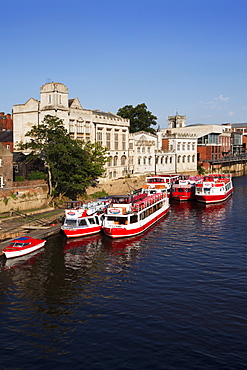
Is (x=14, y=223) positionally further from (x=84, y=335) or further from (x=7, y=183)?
(x=84, y=335)

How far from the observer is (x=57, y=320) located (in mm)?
28172

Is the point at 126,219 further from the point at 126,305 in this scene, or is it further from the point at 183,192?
the point at 183,192

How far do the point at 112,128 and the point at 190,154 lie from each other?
51275mm

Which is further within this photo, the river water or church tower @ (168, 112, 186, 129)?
church tower @ (168, 112, 186, 129)

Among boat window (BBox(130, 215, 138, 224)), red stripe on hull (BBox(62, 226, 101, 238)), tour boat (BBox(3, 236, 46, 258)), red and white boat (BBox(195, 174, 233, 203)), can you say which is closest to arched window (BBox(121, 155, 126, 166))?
red and white boat (BBox(195, 174, 233, 203))

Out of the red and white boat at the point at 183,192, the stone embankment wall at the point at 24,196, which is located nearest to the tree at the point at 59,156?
the stone embankment wall at the point at 24,196

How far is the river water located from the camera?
2381 centimetres

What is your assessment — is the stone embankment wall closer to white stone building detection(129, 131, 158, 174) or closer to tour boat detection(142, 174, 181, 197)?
tour boat detection(142, 174, 181, 197)

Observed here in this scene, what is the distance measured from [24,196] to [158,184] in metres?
32.7

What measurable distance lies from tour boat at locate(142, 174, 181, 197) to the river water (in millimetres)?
28133

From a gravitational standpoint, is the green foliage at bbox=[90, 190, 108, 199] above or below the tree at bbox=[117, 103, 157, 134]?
below

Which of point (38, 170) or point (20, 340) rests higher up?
point (38, 170)

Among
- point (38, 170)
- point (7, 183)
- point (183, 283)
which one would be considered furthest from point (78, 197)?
point (183, 283)

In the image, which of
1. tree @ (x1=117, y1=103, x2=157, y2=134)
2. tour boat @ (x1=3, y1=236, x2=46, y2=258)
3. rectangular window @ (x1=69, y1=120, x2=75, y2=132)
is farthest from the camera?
tree @ (x1=117, y1=103, x2=157, y2=134)
